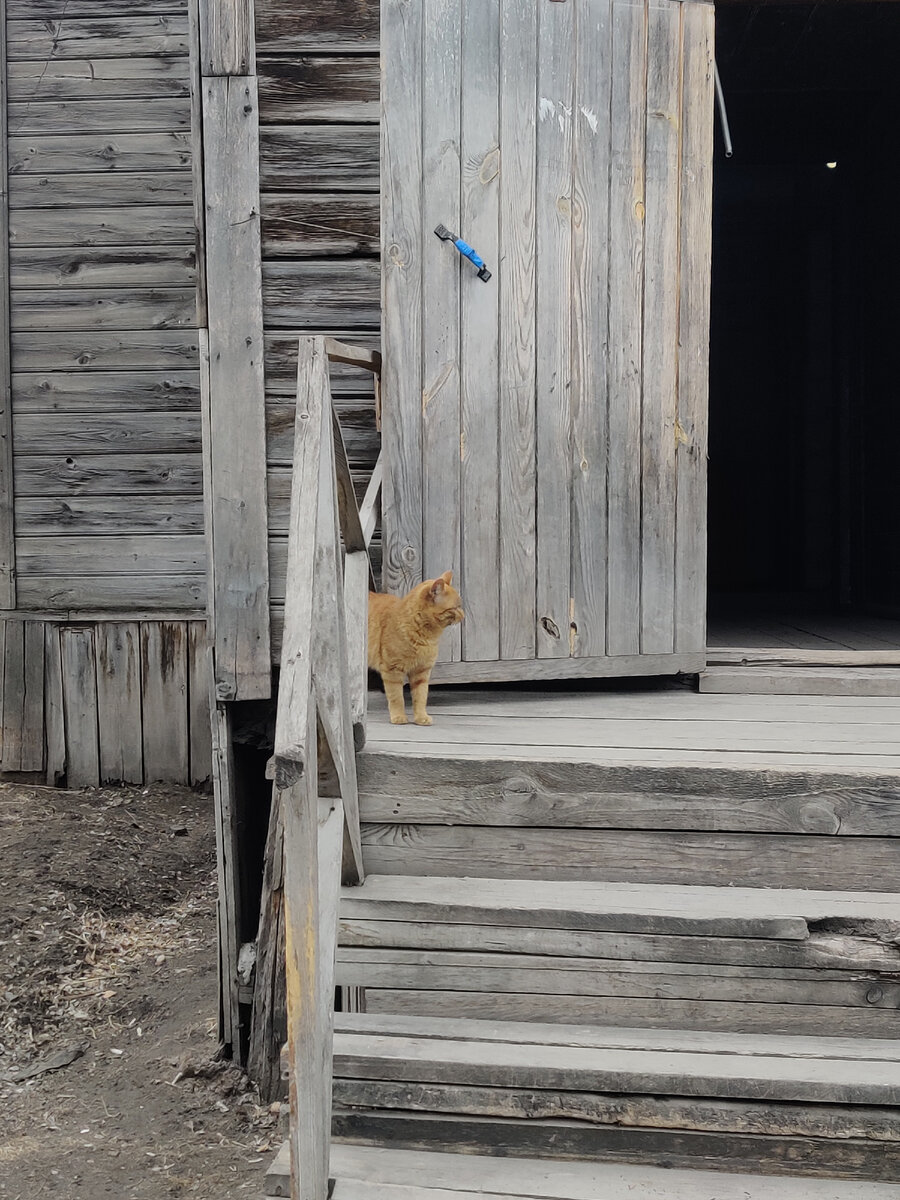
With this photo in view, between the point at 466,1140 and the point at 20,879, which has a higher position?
the point at 466,1140

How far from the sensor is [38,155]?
5.92 metres

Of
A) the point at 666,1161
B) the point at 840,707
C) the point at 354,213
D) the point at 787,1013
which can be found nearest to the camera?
the point at 666,1161

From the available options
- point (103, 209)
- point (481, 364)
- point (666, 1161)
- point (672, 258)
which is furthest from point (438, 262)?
point (103, 209)

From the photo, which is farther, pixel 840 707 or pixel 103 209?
pixel 103 209

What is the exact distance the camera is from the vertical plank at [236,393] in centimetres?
348

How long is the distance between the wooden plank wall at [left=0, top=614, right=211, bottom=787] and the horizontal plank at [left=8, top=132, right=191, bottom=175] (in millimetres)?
2537

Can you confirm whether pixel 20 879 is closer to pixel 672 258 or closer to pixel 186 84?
pixel 672 258

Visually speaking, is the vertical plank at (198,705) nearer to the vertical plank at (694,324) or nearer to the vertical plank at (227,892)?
Answer: the vertical plank at (227,892)

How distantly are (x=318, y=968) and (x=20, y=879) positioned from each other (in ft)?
12.3

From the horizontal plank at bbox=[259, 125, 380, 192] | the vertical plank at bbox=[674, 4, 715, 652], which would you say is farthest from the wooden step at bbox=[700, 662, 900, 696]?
the horizontal plank at bbox=[259, 125, 380, 192]

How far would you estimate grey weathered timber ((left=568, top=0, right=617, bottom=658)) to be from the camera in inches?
132

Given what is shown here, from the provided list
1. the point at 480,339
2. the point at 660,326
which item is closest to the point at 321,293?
the point at 480,339

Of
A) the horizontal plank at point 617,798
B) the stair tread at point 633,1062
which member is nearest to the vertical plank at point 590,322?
the horizontal plank at point 617,798

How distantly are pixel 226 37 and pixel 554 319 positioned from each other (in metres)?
1.45
